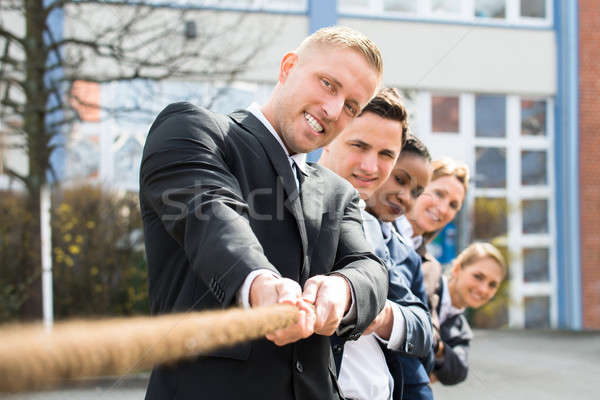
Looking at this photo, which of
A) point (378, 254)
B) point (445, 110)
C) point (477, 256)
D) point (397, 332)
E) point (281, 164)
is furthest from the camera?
point (445, 110)

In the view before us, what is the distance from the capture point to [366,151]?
2193 mm

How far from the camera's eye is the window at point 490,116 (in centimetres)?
1248

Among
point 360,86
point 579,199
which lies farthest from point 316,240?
point 579,199

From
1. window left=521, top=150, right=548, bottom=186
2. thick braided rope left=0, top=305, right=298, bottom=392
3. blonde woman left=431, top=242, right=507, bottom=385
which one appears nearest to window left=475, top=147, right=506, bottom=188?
window left=521, top=150, right=548, bottom=186

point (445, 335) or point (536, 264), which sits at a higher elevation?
point (445, 335)

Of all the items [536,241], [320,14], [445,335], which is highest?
[320,14]

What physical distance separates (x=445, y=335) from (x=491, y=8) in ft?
36.9

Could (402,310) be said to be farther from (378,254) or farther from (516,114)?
(516,114)

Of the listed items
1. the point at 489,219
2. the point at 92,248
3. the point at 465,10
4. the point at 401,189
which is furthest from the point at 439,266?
the point at 465,10

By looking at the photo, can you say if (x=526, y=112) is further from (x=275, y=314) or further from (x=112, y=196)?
(x=275, y=314)

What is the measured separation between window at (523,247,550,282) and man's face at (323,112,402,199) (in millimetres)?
11038

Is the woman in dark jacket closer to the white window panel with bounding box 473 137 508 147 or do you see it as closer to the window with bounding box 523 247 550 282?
the white window panel with bounding box 473 137 508 147

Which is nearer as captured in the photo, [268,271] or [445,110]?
[268,271]

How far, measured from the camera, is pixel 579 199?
1250 centimetres
